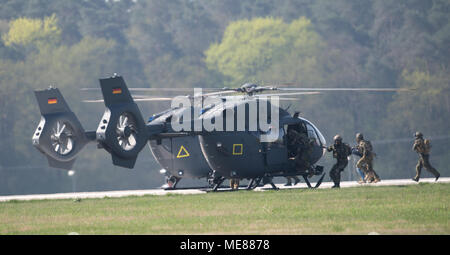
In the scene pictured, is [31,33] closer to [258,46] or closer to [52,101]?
[258,46]

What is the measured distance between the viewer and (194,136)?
82.5 ft

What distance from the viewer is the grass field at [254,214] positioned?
47.7ft

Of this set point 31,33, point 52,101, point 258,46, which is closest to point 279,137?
point 52,101

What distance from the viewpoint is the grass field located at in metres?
14.5

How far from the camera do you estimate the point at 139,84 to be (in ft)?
262

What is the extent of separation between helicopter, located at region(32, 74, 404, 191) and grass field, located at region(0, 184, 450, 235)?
5.78ft

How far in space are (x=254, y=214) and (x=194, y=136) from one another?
8367 mm

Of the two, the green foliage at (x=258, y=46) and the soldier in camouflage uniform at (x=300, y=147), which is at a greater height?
the green foliage at (x=258, y=46)

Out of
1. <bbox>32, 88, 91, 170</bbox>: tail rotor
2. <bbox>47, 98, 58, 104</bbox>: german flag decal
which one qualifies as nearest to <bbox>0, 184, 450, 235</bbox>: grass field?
<bbox>32, 88, 91, 170</bbox>: tail rotor

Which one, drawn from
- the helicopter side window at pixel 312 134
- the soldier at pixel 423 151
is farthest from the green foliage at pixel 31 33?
the soldier at pixel 423 151

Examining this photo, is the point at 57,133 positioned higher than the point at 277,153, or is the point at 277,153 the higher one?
the point at 57,133

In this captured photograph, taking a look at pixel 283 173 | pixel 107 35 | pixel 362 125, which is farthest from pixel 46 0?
pixel 283 173

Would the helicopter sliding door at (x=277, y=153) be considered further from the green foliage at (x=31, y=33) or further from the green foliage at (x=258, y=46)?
the green foliage at (x=258, y=46)

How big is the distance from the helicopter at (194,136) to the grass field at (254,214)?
1.76 metres
